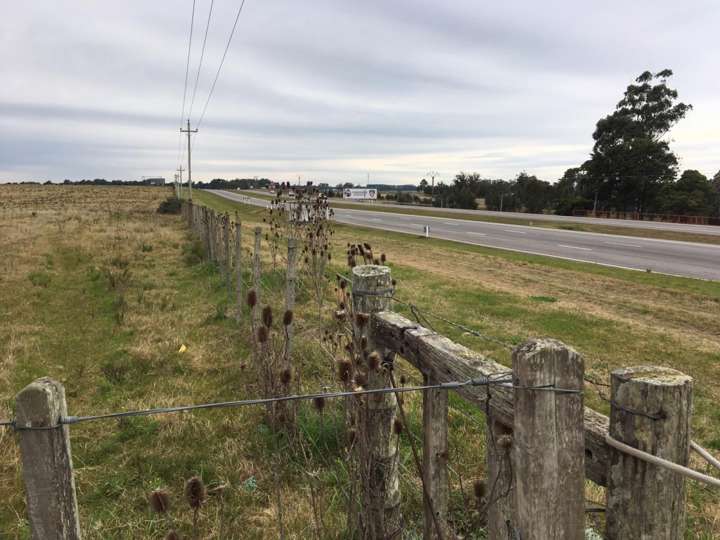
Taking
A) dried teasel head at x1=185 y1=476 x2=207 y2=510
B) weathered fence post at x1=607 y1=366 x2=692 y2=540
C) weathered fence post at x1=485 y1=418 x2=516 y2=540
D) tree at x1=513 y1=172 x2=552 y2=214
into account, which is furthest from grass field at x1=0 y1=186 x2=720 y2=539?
tree at x1=513 y1=172 x2=552 y2=214

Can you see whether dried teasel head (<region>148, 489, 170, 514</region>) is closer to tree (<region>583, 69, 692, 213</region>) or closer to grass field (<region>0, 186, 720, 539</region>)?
grass field (<region>0, 186, 720, 539</region>)

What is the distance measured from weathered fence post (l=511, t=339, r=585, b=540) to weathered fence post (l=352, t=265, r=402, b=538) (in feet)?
3.70

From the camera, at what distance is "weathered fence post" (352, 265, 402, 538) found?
2449 mm

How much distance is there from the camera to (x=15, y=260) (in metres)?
13.3

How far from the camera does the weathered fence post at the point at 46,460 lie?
4.18ft

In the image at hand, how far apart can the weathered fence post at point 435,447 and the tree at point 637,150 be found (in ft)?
179

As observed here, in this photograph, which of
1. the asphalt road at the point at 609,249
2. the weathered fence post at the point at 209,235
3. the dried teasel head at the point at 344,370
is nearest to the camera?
the dried teasel head at the point at 344,370

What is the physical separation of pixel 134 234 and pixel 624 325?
18037 millimetres

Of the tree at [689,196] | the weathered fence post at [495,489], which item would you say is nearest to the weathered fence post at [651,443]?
the weathered fence post at [495,489]

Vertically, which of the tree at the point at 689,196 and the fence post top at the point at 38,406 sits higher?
the tree at the point at 689,196

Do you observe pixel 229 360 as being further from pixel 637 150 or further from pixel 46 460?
pixel 637 150

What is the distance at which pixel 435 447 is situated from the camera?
7.23 feet

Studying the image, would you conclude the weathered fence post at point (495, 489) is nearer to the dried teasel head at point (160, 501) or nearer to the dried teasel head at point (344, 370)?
the dried teasel head at point (344, 370)

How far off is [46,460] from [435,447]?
1.46 metres
